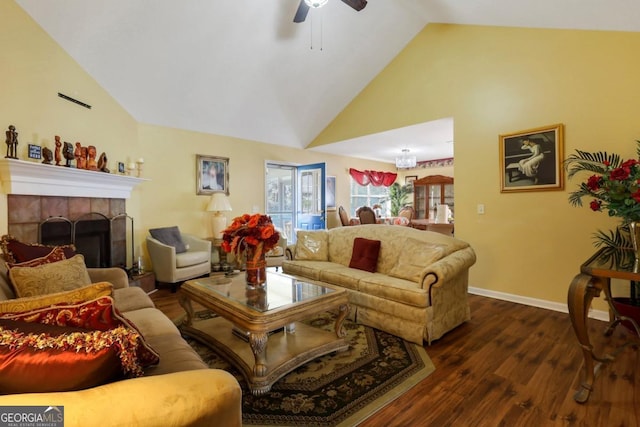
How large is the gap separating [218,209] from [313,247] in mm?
1974

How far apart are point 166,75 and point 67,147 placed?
152 cm

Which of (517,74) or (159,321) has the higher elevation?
(517,74)

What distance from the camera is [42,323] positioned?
0.93 meters

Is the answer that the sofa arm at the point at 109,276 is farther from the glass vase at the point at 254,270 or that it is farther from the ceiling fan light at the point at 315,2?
the ceiling fan light at the point at 315,2

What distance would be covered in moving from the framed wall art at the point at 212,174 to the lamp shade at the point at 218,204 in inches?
10.5

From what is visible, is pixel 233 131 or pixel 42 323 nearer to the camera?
pixel 42 323

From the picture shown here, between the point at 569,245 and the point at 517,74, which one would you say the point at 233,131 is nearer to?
the point at 517,74

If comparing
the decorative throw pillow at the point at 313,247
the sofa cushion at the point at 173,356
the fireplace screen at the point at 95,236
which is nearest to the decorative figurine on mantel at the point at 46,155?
the fireplace screen at the point at 95,236

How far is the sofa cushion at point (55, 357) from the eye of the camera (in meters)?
0.79

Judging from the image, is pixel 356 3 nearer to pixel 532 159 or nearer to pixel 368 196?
pixel 532 159

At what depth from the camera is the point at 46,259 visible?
2020 millimetres

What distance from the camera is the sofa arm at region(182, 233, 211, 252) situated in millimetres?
4543

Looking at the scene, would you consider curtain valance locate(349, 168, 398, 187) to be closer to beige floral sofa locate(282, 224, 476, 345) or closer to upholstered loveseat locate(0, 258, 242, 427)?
beige floral sofa locate(282, 224, 476, 345)

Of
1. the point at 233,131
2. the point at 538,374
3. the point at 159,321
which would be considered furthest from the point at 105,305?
the point at 233,131
